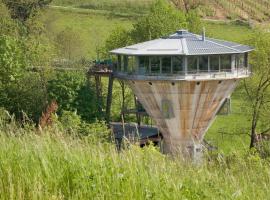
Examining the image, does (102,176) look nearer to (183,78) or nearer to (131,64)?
(183,78)

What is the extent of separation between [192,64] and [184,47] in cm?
107

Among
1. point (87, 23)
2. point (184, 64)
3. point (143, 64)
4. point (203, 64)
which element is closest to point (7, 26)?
point (143, 64)

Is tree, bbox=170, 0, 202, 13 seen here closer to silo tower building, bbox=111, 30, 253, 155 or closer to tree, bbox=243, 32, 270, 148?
tree, bbox=243, 32, 270, 148

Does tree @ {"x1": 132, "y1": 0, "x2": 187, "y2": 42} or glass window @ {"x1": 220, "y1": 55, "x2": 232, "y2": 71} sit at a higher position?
tree @ {"x1": 132, "y1": 0, "x2": 187, "y2": 42}

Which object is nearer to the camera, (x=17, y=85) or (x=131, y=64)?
(x=131, y=64)

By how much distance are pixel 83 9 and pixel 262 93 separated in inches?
Result: 1860

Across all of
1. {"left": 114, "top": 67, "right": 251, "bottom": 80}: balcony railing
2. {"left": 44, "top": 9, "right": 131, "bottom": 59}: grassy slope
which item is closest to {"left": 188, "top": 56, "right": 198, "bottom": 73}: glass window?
{"left": 114, "top": 67, "right": 251, "bottom": 80}: balcony railing

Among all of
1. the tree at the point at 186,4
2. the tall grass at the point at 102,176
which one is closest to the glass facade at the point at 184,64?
the tall grass at the point at 102,176

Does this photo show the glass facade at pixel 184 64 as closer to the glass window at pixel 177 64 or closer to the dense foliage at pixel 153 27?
the glass window at pixel 177 64

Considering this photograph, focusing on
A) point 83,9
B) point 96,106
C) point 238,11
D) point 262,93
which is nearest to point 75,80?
point 96,106

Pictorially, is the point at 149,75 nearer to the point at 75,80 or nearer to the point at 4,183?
the point at 75,80

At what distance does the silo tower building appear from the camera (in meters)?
31.3

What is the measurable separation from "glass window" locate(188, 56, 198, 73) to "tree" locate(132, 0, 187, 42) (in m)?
12.2

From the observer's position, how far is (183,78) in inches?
1220
